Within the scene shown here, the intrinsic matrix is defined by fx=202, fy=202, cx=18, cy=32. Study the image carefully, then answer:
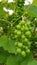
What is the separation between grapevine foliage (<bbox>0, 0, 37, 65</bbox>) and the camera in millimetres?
459

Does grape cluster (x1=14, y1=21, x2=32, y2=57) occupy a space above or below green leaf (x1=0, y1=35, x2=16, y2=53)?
below

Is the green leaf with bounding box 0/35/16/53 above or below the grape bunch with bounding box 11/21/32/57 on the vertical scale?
above

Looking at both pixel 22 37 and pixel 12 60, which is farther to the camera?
pixel 12 60

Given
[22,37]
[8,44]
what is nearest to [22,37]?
[22,37]

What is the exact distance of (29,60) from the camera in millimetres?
542

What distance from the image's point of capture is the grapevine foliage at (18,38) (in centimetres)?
46

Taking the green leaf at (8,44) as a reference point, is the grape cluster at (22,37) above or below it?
below

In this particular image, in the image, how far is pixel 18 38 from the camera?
46 cm

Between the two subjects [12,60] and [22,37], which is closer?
[22,37]

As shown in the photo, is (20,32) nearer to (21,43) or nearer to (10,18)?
(21,43)

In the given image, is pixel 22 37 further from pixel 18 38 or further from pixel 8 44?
pixel 8 44

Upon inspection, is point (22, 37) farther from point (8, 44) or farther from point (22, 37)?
point (8, 44)

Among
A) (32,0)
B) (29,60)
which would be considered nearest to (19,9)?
(32,0)

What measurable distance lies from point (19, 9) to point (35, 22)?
0.08 m
